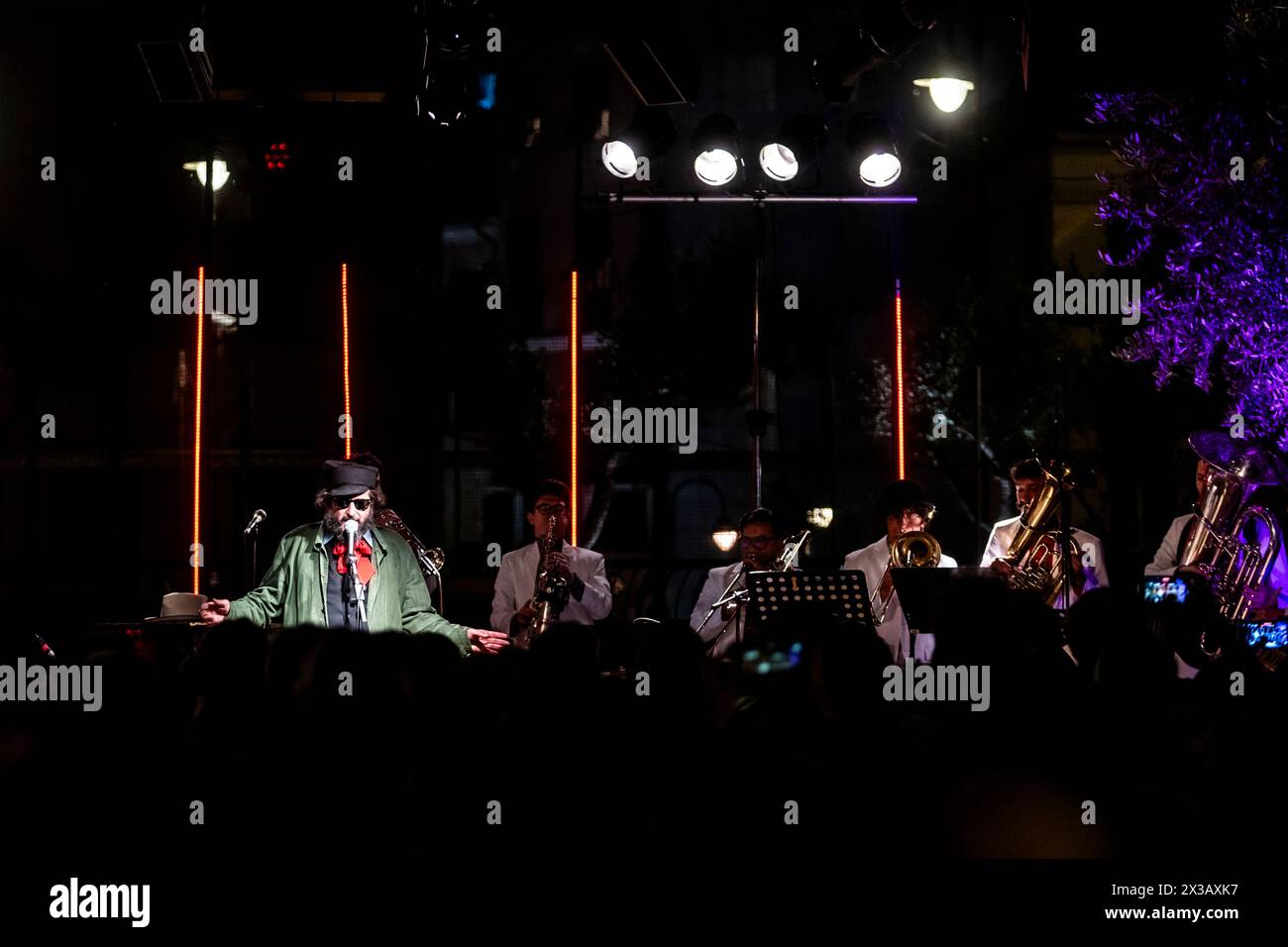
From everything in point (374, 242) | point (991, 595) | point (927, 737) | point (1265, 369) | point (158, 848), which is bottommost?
point (158, 848)

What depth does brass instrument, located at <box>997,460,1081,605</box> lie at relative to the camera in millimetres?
7254

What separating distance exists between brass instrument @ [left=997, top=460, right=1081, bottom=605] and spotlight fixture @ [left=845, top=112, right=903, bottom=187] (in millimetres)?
2104

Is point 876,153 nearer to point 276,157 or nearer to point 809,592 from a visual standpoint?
point 809,592

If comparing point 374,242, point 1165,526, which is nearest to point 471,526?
point 374,242

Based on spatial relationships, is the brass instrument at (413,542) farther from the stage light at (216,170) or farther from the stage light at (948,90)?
the stage light at (216,170)

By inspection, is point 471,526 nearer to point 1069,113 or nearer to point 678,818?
point 1069,113

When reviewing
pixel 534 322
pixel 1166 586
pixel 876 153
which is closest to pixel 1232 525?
pixel 1166 586

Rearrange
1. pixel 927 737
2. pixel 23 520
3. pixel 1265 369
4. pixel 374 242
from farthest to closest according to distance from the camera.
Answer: pixel 374 242 < pixel 23 520 < pixel 1265 369 < pixel 927 737

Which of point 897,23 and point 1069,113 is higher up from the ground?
point 1069,113

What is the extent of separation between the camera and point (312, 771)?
11.6 feet

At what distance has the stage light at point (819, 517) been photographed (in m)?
11.5

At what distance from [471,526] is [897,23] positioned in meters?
5.82

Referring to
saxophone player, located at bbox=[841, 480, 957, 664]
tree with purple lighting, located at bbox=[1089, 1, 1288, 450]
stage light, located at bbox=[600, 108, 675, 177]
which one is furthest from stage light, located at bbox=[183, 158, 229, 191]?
tree with purple lighting, located at bbox=[1089, 1, 1288, 450]

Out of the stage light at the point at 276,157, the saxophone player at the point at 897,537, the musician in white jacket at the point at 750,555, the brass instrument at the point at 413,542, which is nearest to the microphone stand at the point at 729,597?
the musician in white jacket at the point at 750,555
